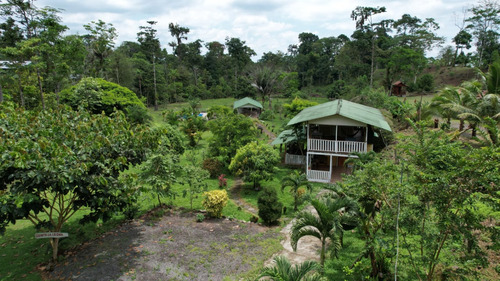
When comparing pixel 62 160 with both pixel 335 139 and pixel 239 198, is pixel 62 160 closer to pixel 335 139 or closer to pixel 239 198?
pixel 239 198

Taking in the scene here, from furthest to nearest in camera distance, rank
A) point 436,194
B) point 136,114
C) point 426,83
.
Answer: point 426,83
point 136,114
point 436,194

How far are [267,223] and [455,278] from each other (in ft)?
22.5

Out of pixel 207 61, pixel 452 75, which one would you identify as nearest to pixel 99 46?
pixel 207 61

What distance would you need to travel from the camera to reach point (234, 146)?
19031 mm

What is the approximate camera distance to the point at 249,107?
42938mm

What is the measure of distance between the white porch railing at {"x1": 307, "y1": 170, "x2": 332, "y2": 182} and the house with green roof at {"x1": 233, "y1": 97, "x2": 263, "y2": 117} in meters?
24.6

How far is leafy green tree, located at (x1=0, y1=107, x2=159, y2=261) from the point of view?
20.8ft

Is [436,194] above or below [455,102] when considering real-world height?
below

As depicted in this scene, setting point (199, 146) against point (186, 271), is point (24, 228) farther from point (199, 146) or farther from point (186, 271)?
point (199, 146)

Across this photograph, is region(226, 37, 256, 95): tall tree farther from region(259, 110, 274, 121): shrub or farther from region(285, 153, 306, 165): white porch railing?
region(285, 153, 306, 165): white porch railing

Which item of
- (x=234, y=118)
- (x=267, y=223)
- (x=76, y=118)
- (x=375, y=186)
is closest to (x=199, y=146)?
(x=234, y=118)

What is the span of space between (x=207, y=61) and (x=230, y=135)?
5086 centimetres

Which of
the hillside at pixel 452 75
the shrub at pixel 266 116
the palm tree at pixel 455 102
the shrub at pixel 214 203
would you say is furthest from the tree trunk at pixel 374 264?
the hillside at pixel 452 75

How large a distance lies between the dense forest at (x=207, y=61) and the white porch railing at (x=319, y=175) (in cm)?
1742
